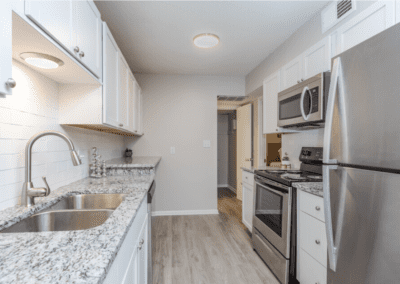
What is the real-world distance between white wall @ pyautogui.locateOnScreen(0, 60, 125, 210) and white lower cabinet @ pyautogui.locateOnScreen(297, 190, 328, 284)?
1.79 m

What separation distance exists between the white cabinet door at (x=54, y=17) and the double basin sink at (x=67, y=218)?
2.77 feet

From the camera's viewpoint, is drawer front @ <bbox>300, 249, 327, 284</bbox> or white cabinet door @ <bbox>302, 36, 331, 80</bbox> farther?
white cabinet door @ <bbox>302, 36, 331, 80</bbox>

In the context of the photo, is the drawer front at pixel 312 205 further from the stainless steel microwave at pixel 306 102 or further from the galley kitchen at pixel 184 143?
the stainless steel microwave at pixel 306 102

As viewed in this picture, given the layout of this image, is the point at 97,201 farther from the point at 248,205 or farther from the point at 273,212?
the point at 248,205

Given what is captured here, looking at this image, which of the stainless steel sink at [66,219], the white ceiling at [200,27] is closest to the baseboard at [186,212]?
the white ceiling at [200,27]

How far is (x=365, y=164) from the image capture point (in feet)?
3.10

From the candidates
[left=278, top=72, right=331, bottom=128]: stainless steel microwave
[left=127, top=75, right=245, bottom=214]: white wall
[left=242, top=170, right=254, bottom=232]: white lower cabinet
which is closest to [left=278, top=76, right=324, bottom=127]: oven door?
[left=278, top=72, right=331, bottom=128]: stainless steel microwave

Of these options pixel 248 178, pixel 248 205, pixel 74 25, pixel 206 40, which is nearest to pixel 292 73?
pixel 206 40

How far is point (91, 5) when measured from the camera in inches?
53.4

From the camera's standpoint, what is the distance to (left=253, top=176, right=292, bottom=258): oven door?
1785 millimetres

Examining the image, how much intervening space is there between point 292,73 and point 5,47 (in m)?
2.24

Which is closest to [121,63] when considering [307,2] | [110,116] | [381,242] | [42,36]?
[110,116]

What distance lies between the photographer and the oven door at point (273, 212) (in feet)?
5.86

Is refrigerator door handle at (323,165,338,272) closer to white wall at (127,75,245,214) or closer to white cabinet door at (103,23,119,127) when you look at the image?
white cabinet door at (103,23,119,127)
